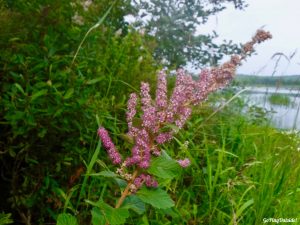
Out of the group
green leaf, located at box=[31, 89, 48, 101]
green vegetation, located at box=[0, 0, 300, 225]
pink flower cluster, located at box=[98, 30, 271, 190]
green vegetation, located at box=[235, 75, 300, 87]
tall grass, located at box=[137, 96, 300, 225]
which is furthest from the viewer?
green vegetation, located at box=[235, 75, 300, 87]

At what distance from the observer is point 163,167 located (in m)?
1.42

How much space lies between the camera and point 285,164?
2904 millimetres

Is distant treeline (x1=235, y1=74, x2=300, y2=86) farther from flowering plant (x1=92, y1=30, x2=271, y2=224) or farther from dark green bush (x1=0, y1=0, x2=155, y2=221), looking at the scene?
flowering plant (x1=92, y1=30, x2=271, y2=224)

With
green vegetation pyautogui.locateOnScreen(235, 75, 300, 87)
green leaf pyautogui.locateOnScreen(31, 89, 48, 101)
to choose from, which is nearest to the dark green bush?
green leaf pyautogui.locateOnScreen(31, 89, 48, 101)

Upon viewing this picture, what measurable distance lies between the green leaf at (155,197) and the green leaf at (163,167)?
63 mm

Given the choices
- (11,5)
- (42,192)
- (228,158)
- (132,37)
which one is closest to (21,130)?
(42,192)

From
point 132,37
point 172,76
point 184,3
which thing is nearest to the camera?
point 132,37

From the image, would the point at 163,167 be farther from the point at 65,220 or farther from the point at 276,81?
the point at 276,81

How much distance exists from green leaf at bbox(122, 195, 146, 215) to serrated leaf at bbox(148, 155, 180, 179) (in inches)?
5.4

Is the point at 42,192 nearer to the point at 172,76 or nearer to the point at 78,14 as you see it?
the point at 78,14

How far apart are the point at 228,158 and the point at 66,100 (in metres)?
1.75

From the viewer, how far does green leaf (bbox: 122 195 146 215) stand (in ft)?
4.81

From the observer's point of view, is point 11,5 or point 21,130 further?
point 11,5

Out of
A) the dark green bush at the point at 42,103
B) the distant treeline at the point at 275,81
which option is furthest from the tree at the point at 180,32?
the dark green bush at the point at 42,103
